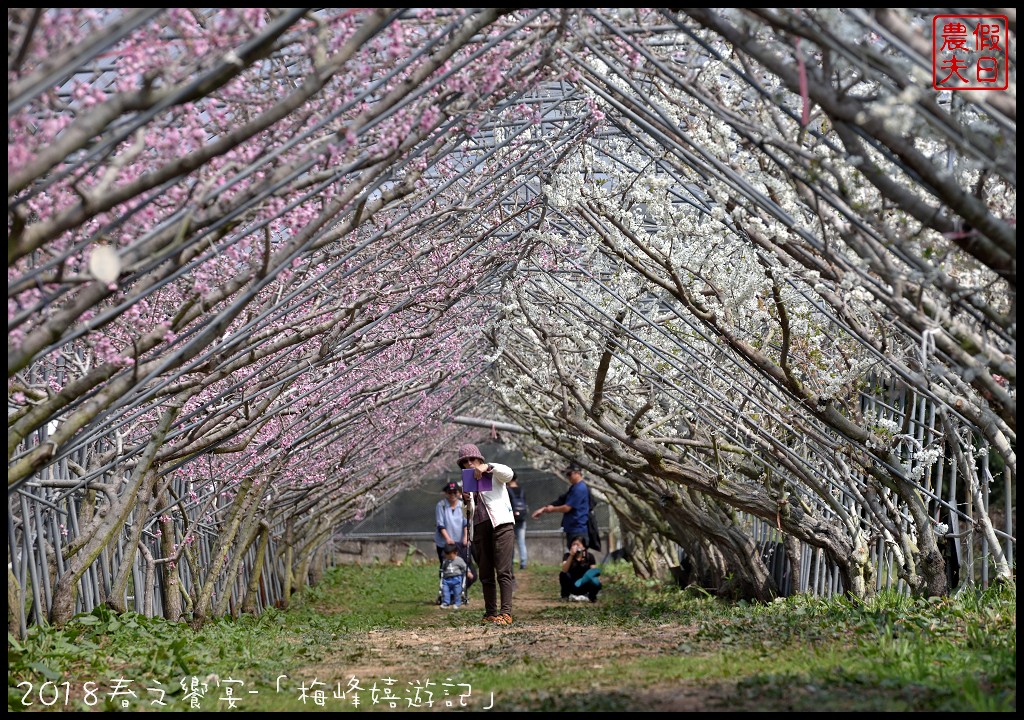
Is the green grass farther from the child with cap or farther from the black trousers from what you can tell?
the child with cap

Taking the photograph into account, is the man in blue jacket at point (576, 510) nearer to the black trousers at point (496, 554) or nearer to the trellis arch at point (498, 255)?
the trellis arch at point (498, 255)

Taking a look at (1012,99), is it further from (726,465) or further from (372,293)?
(726,465)

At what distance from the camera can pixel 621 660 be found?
791 centimetres

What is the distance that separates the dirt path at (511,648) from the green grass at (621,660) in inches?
1.0

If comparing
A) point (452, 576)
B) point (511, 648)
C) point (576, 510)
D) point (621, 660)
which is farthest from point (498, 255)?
point (452, 576)

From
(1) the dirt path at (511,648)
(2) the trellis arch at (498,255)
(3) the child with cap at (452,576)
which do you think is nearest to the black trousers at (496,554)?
(1) the dirt path at (511,648)

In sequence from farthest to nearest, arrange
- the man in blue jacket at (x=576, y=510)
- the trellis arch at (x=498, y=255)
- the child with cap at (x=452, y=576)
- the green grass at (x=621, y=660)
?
the child with cap at (x=452, y=576)
the man in blue jacket at (x=576, y=510)
the green grass at (x=621, y=660)
the trellis arch at (x=498, y=255)

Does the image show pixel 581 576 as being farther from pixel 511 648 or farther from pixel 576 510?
pixel 511 648

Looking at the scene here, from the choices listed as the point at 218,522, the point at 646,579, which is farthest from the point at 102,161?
the point at 646,579

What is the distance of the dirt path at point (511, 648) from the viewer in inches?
298

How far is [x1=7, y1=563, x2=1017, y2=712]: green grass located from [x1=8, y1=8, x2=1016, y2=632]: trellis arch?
752 mm

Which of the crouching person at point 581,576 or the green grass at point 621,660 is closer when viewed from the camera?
the green grass at point 621,660

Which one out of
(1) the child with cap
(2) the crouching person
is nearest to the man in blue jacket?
(2) the crouching person

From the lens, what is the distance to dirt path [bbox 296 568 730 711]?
7565 millimetres
